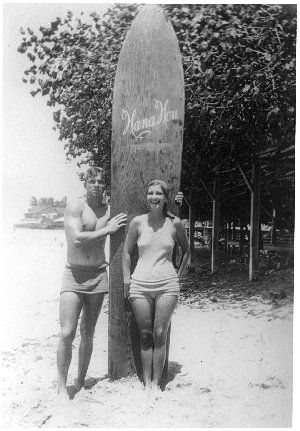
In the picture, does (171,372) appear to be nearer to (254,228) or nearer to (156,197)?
(156,197)

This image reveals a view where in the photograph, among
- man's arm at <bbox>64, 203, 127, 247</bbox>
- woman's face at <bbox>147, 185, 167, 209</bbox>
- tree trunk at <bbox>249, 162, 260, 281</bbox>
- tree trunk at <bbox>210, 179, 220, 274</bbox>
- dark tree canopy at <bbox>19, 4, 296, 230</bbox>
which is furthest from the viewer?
tree trunk at <bbox>210, 179, 220, 274</bbox>

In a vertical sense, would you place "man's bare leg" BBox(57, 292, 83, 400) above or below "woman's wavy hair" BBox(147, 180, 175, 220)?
below

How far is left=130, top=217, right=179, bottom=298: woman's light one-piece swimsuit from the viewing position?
3672 mm

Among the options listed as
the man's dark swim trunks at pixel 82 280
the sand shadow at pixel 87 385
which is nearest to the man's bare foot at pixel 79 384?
the sand shadow at pixel 87 385

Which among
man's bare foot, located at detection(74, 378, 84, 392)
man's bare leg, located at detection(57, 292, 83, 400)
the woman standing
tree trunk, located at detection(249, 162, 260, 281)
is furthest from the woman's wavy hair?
tree trunk, located at detection(249, 162, 260, 281)

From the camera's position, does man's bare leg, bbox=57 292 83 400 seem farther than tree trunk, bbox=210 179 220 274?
No

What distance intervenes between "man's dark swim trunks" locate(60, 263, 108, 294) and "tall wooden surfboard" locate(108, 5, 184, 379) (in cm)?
34

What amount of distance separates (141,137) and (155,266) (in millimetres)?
1163

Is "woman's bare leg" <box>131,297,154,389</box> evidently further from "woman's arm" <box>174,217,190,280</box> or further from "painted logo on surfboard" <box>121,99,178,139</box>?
"painted logo on surfboard" <box>121,99,178,139</box>

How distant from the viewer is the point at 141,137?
406 centimetres

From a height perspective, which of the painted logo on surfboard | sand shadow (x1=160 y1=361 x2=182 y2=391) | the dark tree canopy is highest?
the dark tree canopy

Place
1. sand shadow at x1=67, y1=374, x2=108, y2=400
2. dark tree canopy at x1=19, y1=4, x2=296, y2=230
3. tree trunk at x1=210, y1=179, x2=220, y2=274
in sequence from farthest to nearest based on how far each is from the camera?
tree trunk at x1=210, y1=179, x2=220, y2=274
dark tree canopy at x1=19, y1=4, x2=296, y2=230
sand shadow at x1=67, y1=374, x2=108, y2=400

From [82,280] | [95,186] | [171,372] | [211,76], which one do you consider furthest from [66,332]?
[211,76]

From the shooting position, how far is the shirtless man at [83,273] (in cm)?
365
